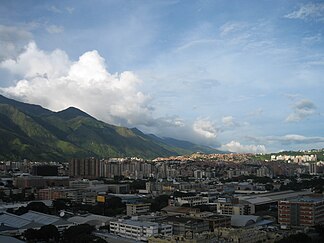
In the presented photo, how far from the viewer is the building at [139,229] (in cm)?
1602

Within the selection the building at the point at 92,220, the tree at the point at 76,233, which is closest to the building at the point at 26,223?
the building at the point at 92,220

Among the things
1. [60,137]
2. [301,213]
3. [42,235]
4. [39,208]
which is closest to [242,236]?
[301,213]

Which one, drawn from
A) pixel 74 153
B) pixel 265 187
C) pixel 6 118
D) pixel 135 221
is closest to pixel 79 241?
pixel 135 221

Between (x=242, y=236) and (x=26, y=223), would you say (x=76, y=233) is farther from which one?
(x=242, y=236)

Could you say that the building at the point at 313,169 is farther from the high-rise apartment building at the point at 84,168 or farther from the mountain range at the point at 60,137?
the mountain range at the point at 60,137

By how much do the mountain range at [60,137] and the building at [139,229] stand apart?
4573 cm

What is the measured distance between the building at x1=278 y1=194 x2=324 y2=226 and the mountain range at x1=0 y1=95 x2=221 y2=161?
4707 cm

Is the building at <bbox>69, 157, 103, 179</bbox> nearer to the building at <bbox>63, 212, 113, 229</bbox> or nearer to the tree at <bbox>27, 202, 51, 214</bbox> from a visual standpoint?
the tree at <bbox>27, 202, 51, 214</bbox>

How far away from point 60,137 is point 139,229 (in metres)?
68.0

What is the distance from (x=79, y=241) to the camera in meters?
14.7

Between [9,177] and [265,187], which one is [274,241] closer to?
[265,187]

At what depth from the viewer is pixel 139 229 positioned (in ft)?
53.2

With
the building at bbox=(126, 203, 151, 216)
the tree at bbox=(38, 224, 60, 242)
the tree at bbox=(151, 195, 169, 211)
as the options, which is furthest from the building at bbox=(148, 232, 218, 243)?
the tree at bbox=(151, 195, 169, 211)

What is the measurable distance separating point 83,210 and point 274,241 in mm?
12747
